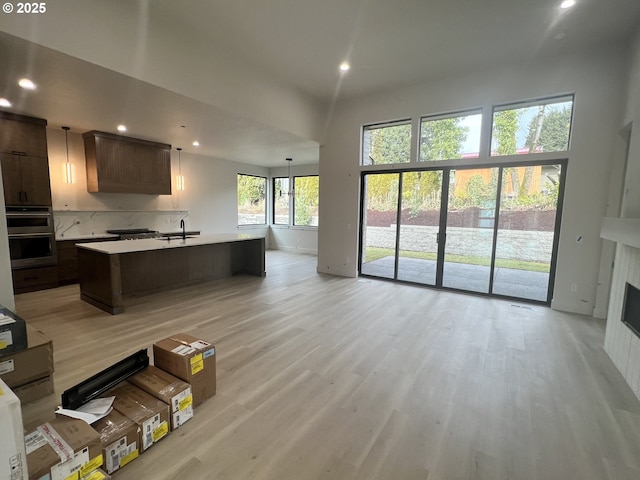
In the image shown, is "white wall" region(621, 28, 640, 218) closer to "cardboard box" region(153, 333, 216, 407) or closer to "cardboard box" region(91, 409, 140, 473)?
"cardboard box" region(153, 333, 216, 407)

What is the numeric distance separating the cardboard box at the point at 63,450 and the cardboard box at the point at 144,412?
239mm

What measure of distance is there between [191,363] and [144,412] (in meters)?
0.37

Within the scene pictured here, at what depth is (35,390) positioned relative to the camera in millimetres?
2170

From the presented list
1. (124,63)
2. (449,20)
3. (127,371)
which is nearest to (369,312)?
(127,371)

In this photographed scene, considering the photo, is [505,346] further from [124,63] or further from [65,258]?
[65,258]

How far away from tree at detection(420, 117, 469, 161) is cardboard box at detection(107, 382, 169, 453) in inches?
205

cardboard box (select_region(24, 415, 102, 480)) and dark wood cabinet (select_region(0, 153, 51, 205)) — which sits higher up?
dark wood cabinet (select_region(0, 153, 51, 205))

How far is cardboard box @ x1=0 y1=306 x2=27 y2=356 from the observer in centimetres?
200

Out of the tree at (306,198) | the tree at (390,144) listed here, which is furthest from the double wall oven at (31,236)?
the tree at (306,198)

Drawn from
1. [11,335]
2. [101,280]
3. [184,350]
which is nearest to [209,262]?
[101,280]

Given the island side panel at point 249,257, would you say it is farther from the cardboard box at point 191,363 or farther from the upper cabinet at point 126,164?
the cardboard box at point 191,363

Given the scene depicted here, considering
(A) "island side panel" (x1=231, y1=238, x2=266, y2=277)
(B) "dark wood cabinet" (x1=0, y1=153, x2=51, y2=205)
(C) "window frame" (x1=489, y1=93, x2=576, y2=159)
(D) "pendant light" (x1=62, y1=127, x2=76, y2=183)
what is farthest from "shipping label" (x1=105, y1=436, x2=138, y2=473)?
(D) "pendant light" (x1=62, y1=127, x2=76, y2=183)

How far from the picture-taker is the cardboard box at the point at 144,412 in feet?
5.63

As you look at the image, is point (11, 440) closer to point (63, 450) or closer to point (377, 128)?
point (63, 450)
